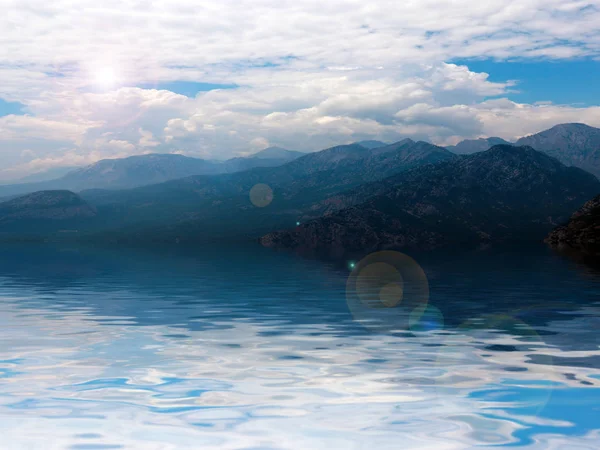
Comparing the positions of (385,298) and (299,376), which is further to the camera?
(385,298)

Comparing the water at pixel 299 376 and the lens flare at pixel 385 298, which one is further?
the lens flare at pixel 385 298

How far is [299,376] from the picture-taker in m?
34.8

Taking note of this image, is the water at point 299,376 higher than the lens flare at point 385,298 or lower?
higher

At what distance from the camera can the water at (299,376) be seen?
24469 mm

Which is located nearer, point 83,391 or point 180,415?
point 180,415

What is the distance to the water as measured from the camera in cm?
2447

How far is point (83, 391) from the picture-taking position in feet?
102

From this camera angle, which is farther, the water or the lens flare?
the lens flare

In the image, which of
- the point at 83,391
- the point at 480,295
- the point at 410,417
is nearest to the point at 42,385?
the point at 83,391

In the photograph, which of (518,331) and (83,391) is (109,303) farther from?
(518,331)

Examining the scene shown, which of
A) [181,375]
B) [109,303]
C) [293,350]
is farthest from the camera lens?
[109,303]

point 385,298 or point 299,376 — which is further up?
point 299,376

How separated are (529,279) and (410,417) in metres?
96.0

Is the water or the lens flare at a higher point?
the water
